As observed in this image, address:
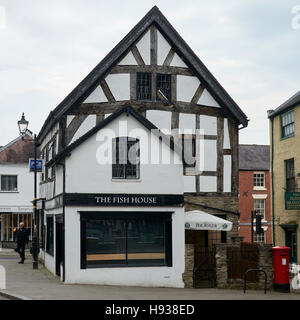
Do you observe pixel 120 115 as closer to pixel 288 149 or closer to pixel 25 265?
pixel 25 265

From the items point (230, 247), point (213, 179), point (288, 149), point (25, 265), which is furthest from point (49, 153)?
point (288, 149)

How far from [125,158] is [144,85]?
554 cm

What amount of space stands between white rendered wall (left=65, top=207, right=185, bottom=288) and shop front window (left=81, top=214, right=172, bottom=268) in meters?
0.20

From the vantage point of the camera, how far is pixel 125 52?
23.8 meters

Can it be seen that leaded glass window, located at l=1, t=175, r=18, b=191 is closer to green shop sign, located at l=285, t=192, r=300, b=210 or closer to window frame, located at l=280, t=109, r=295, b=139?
window frame, located at l=280, t=109, r=295, b=139

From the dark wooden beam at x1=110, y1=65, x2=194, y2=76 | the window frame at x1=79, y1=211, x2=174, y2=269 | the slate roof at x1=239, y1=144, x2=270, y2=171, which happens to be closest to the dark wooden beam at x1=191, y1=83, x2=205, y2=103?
the dark wooden beam at x1=110, y1=65, x2=194, y2=76

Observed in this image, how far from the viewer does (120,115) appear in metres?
19.5

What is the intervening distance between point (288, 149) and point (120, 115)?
1324 cm

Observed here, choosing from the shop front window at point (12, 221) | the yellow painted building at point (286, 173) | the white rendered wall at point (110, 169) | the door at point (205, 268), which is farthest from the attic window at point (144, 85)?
the shop front window at point (12, 221)

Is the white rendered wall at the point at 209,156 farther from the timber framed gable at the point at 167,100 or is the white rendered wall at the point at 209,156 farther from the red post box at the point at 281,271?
the red post box at the point at 281,271

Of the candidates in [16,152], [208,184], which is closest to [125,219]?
[208,184]

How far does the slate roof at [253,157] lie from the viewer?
48062 millimetres

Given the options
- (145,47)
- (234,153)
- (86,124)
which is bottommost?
(234,153)

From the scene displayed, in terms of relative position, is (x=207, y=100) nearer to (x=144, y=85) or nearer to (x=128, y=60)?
(x=144, y=85)
